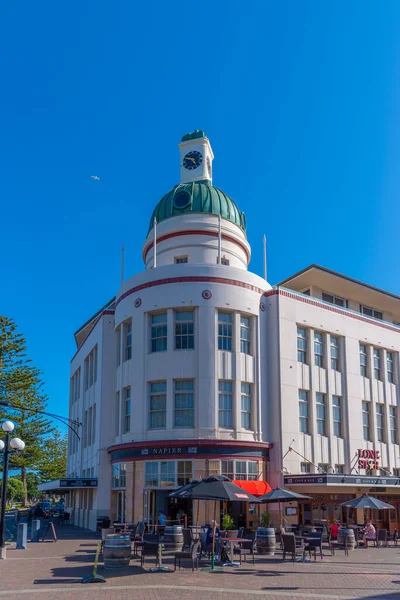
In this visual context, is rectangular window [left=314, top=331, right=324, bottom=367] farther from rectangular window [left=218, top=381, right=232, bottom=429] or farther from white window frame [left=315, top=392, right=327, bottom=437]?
rectangular window [left=218, top=381, right=232, bottom=429]

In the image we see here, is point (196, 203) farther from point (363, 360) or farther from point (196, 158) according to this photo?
point (363, 360)

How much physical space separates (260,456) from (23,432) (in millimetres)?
36409

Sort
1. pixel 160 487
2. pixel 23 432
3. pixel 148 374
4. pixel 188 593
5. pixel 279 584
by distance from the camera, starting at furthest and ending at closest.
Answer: pixel 23 432 < pixel 148 374 < pixel 160 487 < pixel 279 584 < pixel 188 593

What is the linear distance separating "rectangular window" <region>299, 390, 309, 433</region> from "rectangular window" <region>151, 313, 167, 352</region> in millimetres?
8141

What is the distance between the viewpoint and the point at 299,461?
111 feet

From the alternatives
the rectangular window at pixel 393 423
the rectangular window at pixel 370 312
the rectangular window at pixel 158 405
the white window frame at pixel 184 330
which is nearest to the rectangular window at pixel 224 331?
the white window frame at pixel 184 330

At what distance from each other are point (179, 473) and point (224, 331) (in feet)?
23.9

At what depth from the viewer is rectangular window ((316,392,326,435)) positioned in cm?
3619

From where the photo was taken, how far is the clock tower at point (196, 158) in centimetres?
4325

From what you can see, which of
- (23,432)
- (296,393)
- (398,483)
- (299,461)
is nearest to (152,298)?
(296,393)

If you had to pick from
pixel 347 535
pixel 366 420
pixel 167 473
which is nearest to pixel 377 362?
pixel 366 420

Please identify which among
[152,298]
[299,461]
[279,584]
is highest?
[152,298]

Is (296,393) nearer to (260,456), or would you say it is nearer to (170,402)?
(260,456)

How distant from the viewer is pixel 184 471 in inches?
1209
